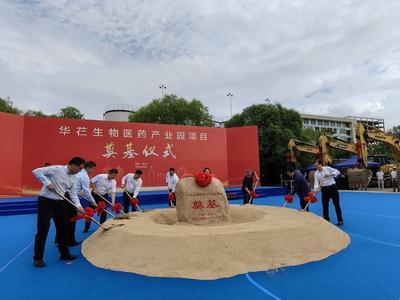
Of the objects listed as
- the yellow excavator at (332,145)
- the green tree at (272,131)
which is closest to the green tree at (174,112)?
the green tree at (272,131)

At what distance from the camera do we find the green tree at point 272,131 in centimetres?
2181

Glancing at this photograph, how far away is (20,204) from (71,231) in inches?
224

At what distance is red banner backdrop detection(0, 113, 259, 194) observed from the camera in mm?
12109

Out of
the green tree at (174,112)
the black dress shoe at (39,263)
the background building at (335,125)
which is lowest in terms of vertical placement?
the black dress shoe at (39,263)

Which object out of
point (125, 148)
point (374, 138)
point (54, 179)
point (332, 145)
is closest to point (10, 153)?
point (125, 148)

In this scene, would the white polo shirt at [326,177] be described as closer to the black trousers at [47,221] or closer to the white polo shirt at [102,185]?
the white polo shirt at [102,185]

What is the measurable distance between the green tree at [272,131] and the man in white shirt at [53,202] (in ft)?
60.7

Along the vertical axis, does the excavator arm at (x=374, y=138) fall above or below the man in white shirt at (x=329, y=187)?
above

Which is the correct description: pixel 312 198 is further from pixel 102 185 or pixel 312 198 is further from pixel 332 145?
pixel 332 145

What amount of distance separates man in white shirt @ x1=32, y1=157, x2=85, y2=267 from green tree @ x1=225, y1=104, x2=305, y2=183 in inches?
728

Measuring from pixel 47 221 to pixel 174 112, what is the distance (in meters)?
20.2

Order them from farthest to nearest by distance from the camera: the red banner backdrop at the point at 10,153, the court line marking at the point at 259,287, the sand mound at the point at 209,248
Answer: the red banner backdrop at the point at 10,153 < the sand mound at the point at 209,248 < the court line marking at the point at 259,287

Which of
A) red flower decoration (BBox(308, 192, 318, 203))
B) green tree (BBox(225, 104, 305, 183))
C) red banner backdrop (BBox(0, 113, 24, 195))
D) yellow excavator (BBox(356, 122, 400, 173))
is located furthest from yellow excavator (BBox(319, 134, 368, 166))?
red banner backdrop (BBox(0, 113, 24, 195))

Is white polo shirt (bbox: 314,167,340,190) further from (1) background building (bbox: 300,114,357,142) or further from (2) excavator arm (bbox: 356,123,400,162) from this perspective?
(1) background building (bbox: 300,114,357,142)
